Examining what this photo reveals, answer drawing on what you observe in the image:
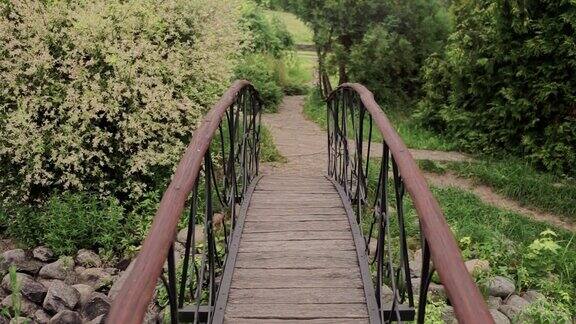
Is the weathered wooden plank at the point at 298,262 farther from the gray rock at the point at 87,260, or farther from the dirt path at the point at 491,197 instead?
the dirt path at the point at 491,197

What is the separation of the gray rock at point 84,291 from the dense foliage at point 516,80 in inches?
285

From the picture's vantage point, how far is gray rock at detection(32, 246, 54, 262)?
651 centimetres

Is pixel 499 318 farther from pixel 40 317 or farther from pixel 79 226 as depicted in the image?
pixel 79 226

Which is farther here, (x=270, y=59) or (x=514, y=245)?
(x=270, y=59)

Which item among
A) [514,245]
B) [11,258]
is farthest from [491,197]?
[11,258]

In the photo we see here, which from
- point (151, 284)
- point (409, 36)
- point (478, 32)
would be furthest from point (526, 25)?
point (151, 284)

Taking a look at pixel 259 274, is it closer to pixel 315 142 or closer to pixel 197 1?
pixel 197 1

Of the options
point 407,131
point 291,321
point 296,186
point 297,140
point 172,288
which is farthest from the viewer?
point 407,131

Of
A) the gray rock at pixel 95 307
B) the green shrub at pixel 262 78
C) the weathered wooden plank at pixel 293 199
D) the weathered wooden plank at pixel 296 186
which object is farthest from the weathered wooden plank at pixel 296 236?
the green shrub at pixel 262 78

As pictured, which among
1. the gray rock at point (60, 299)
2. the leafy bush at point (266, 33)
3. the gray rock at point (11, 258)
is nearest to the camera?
the gray rock at point (60, 299)

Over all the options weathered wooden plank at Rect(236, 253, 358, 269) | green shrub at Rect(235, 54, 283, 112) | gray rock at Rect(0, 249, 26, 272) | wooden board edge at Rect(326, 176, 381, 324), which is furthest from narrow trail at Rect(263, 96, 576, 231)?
weathered wooden plank at Rect(236, 253, 358, 269)

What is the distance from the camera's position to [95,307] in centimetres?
565

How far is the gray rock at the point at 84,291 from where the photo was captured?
5.91m

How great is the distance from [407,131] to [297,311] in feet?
29.1
